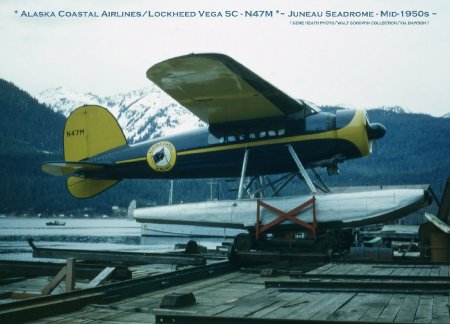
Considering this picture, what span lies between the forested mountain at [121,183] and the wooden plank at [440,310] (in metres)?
28.4

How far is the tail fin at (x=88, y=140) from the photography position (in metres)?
14.4

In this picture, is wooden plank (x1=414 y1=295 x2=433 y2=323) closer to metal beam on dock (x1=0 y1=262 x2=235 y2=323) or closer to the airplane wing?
metal beam on dock (x1=0 y1=262 x2=235 y2=323)

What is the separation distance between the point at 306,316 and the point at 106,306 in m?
1.77

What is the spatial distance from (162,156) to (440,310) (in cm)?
940

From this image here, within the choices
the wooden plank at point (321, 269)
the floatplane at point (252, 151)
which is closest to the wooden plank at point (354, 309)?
the wooden plank at point (321, 269)

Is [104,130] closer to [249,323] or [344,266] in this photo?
[344,266]

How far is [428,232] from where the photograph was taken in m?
10.5

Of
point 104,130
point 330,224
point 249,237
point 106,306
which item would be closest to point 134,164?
point 104,130

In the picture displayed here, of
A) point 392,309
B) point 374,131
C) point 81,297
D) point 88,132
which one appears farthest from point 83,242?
point 392,309

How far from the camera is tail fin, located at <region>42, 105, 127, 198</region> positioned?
1443 cm

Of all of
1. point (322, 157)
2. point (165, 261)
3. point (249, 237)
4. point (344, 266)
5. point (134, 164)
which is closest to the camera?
point (344, 266)

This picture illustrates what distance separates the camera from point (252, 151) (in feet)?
38.3

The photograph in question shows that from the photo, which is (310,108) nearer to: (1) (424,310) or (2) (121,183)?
(1) (424,310)

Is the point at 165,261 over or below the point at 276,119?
below
